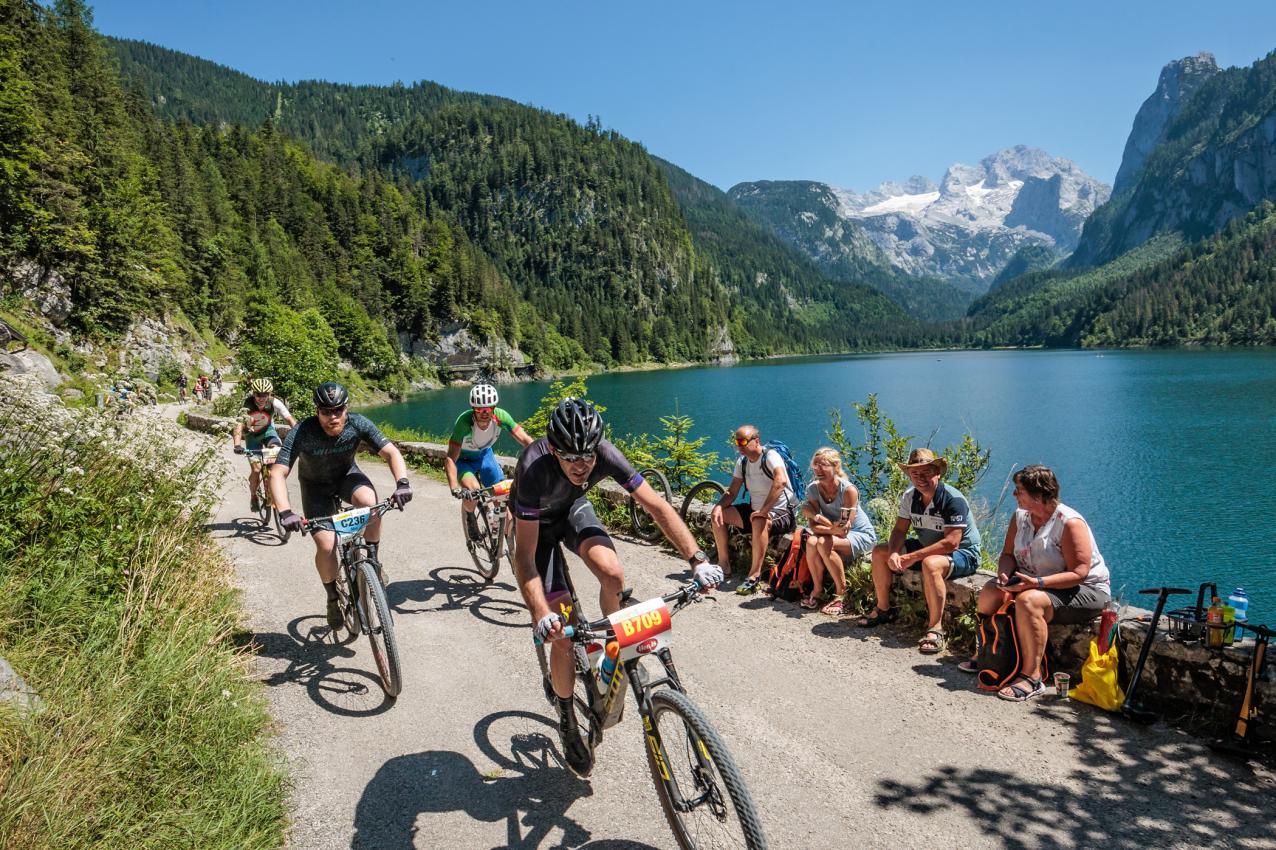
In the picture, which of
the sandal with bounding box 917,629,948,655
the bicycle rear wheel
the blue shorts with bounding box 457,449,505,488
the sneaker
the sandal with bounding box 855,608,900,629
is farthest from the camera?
the blue shorts with bounding box 457,449,505,488

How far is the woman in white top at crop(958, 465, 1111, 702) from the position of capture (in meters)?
5.07

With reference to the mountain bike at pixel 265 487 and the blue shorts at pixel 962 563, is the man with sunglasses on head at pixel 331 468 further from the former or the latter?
the blue shorts at pixel 962 563

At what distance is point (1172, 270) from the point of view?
188m

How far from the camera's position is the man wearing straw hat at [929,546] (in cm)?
591

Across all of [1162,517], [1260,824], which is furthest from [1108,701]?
[1162,517]

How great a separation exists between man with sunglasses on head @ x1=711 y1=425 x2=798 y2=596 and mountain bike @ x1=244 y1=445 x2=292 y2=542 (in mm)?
6639

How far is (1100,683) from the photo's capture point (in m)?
4.79

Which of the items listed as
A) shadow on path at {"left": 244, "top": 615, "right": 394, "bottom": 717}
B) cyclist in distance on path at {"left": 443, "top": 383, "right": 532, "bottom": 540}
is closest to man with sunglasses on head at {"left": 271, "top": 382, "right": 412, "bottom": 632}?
shadow on path at {"left": 244, "top": 615, "right": 394, "bottom": 717}

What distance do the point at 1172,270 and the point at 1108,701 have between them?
238 meters

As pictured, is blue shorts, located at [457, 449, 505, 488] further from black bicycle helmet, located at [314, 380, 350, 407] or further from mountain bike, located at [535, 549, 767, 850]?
mountain bike, located at [535, 549, 767, 850]

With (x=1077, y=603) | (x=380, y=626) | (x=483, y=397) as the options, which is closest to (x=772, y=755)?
(x=1077, y=603)

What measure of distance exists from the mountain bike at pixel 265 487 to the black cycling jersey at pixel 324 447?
174 inches

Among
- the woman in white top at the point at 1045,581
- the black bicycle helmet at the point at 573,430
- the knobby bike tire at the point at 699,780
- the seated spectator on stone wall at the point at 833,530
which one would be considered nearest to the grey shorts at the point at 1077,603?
the woman in white top at the point at 1045,581

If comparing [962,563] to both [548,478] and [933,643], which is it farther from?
[548,478]
